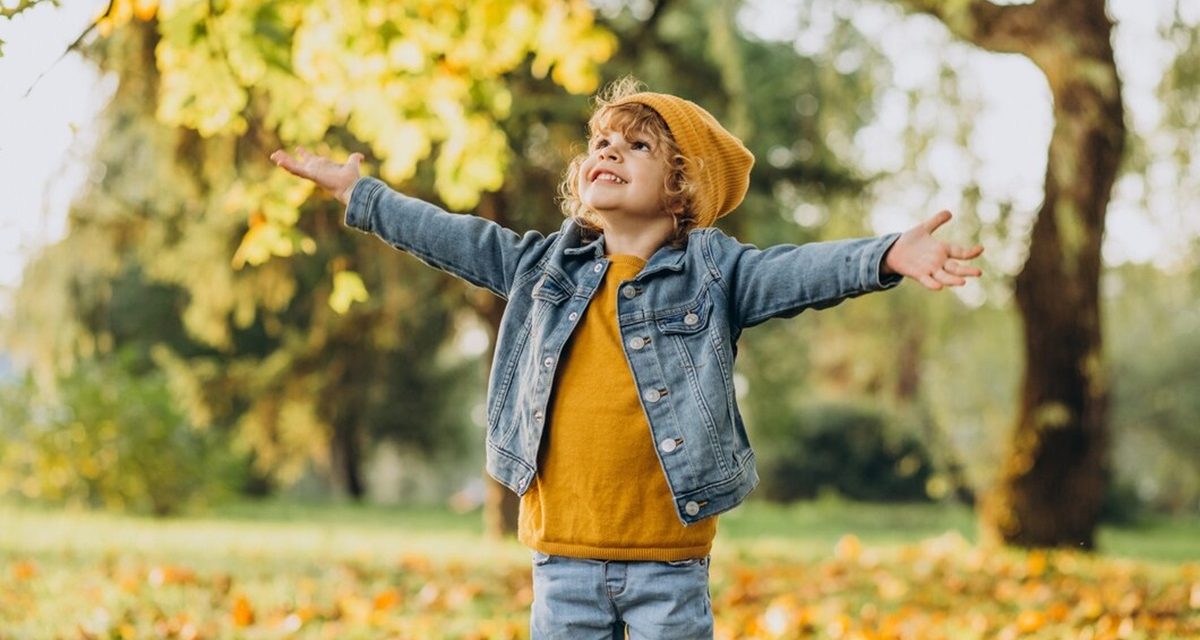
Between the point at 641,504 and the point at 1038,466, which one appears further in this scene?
the point at 1038,466

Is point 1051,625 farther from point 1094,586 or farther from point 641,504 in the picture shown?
point 641,504

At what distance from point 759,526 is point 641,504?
9.40 metres

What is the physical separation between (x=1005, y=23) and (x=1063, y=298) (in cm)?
160

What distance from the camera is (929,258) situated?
6.12 feet

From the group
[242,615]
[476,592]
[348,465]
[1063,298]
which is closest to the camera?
[242,615]

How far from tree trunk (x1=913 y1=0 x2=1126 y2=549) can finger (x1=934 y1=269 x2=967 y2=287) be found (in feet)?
15.1

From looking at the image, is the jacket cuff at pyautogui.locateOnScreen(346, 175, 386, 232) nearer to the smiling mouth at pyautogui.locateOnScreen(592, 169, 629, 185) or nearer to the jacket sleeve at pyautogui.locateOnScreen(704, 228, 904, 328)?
the smiling mouth at pyautogui.locateOnScreen(592, 169, 629, 185)

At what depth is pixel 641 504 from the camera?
2.20 m

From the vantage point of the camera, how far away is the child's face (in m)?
2.27

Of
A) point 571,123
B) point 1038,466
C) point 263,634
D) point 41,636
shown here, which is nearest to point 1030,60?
point 1038,466

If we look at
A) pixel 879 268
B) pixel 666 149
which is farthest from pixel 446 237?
pixel 879 268

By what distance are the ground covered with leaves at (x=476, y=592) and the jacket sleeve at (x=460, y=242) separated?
1796 mm

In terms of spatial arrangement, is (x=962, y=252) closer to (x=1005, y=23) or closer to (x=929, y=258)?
(x=929, y=258)

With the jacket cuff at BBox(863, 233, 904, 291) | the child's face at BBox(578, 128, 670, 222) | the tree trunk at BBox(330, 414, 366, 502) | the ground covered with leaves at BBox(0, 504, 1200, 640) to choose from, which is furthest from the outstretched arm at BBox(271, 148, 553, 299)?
the tree trunk at BBox(330, 414, 366, 502)
